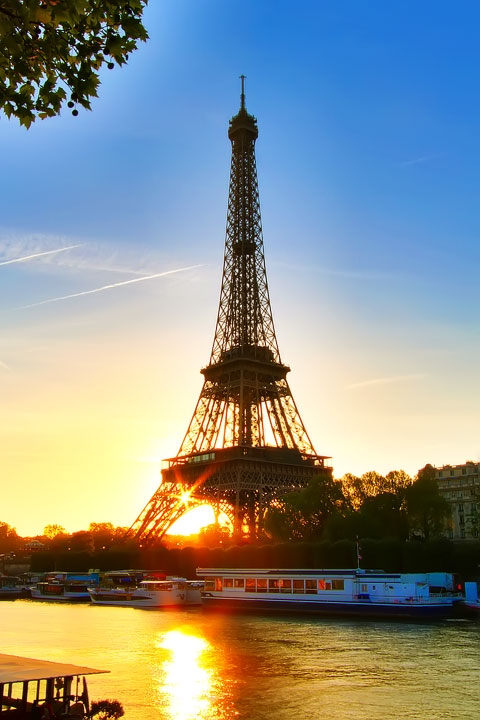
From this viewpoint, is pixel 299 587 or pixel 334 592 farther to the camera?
pixel 299 587

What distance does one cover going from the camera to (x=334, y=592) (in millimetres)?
63031

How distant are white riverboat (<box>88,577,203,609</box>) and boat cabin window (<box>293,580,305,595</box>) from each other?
17899 mm

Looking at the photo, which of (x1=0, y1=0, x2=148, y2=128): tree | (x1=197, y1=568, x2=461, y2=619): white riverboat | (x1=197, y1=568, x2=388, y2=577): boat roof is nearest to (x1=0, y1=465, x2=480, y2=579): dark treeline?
(x1=197, y1=568, x2=388, y2=577): boat roof

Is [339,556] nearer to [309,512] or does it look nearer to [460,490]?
[309,512]

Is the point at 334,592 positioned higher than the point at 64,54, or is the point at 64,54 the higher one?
the point at 64,54

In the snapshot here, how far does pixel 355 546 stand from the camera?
75125mm

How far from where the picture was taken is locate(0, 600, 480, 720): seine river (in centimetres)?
2530

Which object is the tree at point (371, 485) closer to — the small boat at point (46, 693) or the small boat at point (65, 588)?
the small boat at point (65, 588)

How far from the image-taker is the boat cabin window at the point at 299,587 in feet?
216

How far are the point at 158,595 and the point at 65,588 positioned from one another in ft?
91.4

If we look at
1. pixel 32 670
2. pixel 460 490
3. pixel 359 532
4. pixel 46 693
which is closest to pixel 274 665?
pixel 46 693

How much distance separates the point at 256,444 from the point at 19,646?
67.1 metres

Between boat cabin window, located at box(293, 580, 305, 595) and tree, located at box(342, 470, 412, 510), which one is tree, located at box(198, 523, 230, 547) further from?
boat cabin window, located at box(293, 580, 305, 595)

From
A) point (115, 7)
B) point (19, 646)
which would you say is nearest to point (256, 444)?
point (19, 646)
